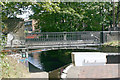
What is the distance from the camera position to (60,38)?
855 centimetres

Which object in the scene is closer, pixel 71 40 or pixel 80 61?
pixel 80 61

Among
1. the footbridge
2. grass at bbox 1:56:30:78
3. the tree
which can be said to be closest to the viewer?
grass at bbox 1:56:30:78

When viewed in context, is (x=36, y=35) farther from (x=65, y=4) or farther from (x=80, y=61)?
(x=80, y=61)

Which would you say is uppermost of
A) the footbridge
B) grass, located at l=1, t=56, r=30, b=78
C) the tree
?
the tree

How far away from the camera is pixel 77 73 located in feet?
17.4

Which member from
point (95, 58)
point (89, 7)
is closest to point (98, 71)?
point (95, 58)

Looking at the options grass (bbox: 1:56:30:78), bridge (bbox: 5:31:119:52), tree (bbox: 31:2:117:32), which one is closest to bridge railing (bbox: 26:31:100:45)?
bridge (bbox: 5:31:119:52)

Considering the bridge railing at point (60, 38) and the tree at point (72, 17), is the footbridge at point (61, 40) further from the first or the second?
the tree at point (72, 17)

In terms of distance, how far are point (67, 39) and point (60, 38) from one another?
0.60 m

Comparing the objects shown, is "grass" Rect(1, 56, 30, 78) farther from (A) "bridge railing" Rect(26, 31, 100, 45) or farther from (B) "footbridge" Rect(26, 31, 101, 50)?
(A) "bridge railing" Rect(26, 31, 100, 45)

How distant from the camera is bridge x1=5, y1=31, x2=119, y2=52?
7693 millimetres

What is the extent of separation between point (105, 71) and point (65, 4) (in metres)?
8.91

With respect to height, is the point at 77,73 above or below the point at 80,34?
below

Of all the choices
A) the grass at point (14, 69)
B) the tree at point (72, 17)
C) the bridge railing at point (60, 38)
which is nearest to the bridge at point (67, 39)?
the bridge railing at point (60, 38)
